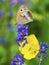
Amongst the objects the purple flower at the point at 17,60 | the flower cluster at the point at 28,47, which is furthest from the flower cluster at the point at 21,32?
the purple flower at the point at 17,60

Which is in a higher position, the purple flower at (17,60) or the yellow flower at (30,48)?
the yellow flower at (30,48)

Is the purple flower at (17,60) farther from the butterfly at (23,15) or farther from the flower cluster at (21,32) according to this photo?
the butterfly at (23,15)

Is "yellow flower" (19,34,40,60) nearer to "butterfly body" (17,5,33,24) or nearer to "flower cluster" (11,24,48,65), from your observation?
"flower cluster" (11,24,48,65)

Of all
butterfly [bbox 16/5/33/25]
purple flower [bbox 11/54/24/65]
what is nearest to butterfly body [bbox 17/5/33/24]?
butterfly [bbox 16/5/33/25]

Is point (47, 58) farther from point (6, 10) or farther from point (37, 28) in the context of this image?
point (6, 10)

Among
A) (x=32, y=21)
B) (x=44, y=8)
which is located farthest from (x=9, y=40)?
(x=44, y=8)

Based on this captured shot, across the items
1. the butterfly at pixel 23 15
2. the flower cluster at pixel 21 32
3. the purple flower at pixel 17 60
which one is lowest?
the purple flower at pixel 17 60
